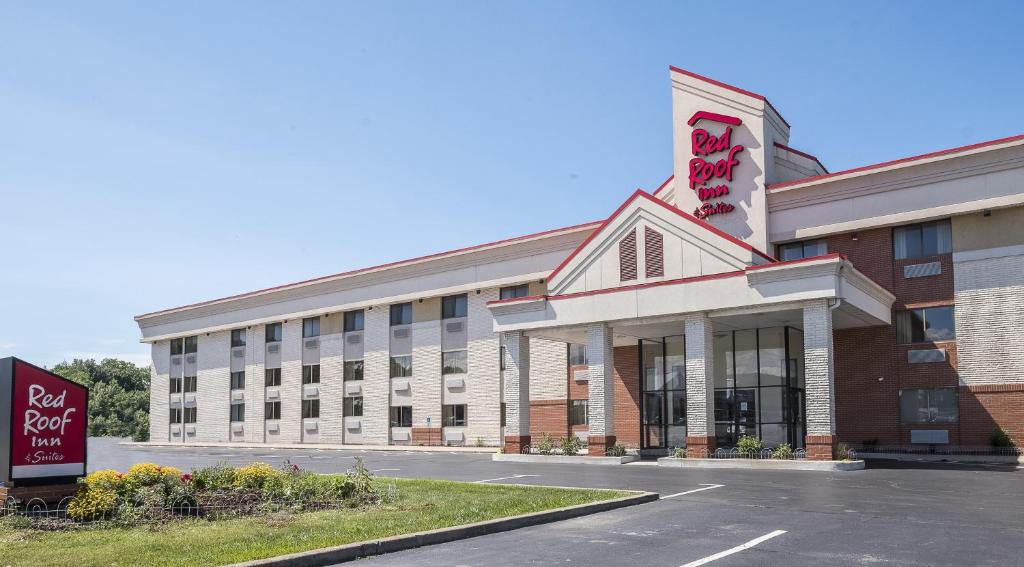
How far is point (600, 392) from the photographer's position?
109ft

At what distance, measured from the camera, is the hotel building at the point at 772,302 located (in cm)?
3067

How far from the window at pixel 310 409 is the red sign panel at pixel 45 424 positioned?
41.7 meters

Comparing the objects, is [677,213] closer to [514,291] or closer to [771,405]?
[771,405]

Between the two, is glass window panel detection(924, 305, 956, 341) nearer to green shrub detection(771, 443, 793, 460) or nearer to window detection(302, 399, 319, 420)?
green shrub detection(771, 443, 793, 460)

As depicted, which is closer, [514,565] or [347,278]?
[514,565]

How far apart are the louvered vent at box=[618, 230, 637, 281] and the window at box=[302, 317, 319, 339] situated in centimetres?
2894

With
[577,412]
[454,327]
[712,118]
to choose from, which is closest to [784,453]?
[712,118]

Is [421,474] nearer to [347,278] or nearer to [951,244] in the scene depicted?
[951,244]

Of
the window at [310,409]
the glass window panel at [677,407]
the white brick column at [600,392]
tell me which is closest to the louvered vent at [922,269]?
the glass window panel at [677,407]

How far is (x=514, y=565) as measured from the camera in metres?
11.3

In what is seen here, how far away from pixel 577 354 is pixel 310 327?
22.0 meters

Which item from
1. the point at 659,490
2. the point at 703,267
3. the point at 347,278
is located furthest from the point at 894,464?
the point at 347,278

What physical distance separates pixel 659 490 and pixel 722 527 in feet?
20.8

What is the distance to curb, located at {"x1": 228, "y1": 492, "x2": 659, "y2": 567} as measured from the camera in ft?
36.8
